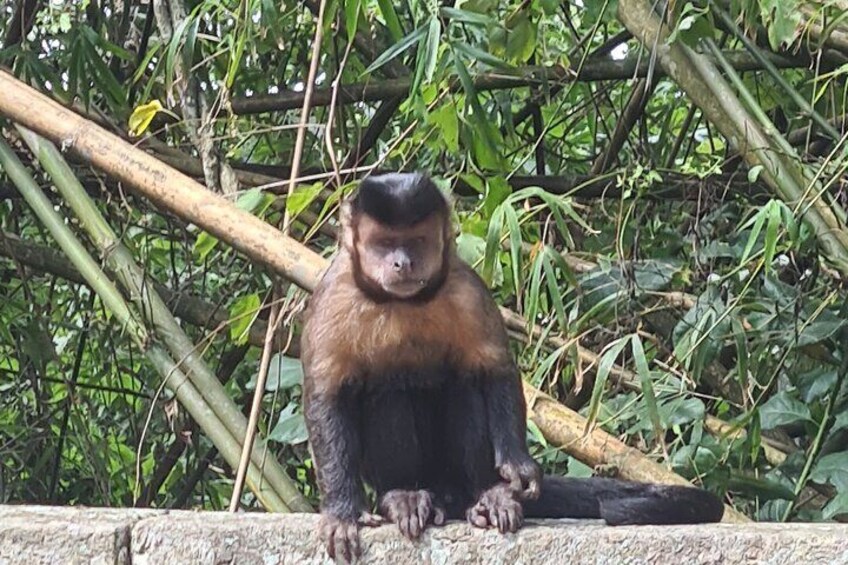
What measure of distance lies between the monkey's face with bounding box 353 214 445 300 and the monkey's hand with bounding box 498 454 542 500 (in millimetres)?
401

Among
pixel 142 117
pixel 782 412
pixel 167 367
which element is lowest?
pixel 782 412

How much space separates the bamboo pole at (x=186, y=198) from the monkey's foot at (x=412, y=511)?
527 millimetres

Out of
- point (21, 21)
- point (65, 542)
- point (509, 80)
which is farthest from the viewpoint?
point (21, 21)

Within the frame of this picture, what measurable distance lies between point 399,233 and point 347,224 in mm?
148

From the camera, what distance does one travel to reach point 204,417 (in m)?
3.34

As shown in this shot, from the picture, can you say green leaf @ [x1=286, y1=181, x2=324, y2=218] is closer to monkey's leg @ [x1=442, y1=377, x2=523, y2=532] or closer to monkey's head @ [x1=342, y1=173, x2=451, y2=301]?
monkey's head @ [x1=342, y1=173, x2=451, y2=301]

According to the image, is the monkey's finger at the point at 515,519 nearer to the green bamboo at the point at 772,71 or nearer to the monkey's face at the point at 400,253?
the monkey's face at the point at 400,253

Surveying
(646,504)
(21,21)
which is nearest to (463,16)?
(646,504)

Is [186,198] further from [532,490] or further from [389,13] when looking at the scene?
[532,490]

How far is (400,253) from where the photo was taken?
2.89 metres

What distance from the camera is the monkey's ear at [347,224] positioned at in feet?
9.84

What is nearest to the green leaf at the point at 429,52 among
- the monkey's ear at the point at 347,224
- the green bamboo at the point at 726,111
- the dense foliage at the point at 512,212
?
the dense foliage at the point at 512,212

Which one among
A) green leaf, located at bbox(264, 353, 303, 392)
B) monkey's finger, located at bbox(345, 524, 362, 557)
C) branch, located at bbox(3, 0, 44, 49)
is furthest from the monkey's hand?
branch, located at bbox(3, 0, 44, 49)

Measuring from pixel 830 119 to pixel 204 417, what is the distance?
6.29ft
